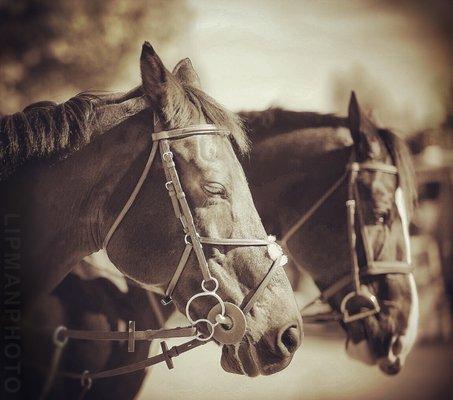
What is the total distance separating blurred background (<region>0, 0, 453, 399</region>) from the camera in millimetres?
1488

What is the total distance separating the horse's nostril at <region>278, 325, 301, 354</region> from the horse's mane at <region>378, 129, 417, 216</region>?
75 centimetres

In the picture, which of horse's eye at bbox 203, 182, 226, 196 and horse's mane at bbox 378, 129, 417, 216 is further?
horse's mane at bbox 378, 129, 417, 216

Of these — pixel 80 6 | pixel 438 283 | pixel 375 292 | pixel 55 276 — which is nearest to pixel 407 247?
pixel 375 292

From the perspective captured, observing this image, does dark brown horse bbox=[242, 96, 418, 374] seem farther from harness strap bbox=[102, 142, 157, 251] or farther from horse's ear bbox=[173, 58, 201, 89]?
harness strap bbox=[102, 142, 157, 251]

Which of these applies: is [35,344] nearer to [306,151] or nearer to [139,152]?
[139,152]

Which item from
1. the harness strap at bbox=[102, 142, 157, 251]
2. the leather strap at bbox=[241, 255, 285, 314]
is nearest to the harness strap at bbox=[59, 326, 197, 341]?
the leather strap at bbox=[241, 255, 285, 314]

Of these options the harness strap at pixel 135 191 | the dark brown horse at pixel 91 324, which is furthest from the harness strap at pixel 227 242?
the dark brown horse at pixel 91 324


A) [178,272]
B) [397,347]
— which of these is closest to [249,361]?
[178,272]

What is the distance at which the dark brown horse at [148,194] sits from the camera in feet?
3.40

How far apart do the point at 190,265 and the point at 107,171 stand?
0.88 feet

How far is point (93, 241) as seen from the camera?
1.12 metres

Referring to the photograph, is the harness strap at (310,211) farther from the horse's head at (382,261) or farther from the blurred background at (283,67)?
the blurred background at (283,67)

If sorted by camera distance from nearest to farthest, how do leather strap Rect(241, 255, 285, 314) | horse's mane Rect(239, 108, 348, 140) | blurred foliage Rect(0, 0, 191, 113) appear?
leather strap Rect(241, 255, 285, 314), blurred foliage Rect(0, 0, 191, 113), horse's mane Rect(239, 108, 348, 140)

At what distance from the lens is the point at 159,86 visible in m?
1.06
